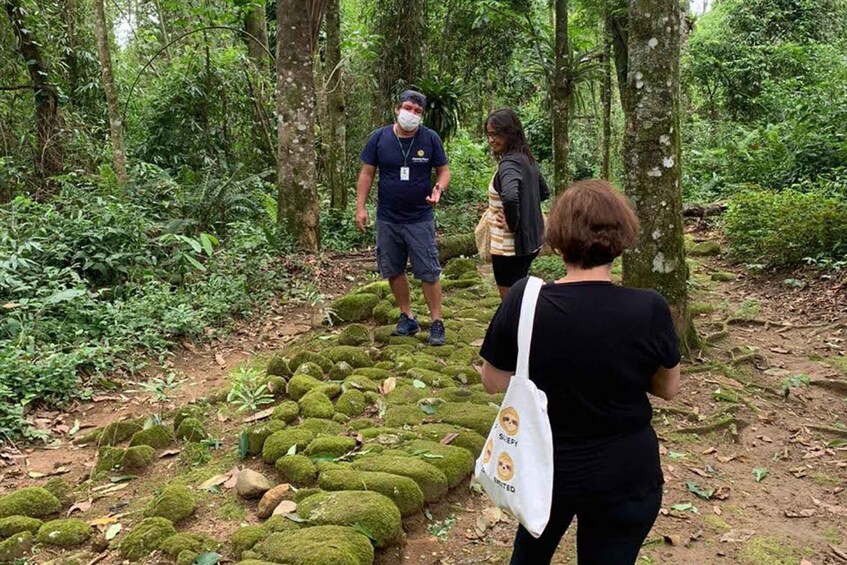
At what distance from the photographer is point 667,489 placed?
11.7ft

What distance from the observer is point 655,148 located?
4488 mm

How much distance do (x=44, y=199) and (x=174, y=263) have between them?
2.96 metres

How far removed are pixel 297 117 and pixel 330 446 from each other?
491cm

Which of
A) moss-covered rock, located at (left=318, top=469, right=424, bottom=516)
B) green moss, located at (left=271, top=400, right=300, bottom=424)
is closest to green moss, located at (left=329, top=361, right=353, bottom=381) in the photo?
green moss, located at (left=271, top=400, right=300, bottom=424)

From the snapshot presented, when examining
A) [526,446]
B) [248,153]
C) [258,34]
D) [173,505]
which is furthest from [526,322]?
[258,34]

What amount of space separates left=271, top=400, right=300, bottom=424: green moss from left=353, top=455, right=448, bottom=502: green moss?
742 mm

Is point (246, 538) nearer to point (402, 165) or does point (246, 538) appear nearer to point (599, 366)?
point (599, 366)

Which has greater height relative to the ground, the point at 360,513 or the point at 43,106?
the point at 43,106

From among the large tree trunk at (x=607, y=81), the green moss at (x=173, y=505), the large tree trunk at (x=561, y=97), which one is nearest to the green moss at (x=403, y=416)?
the green moss at (x=173, y=505)

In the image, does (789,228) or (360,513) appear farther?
(789,228)

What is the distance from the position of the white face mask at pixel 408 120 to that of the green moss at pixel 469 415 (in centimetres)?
201

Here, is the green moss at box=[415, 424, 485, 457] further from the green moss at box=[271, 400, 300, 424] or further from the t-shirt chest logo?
the t-shirt chest logo

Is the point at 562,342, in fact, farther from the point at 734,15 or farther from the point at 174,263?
the point at 734,15

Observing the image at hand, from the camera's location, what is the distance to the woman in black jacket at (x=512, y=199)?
4.30 metres
